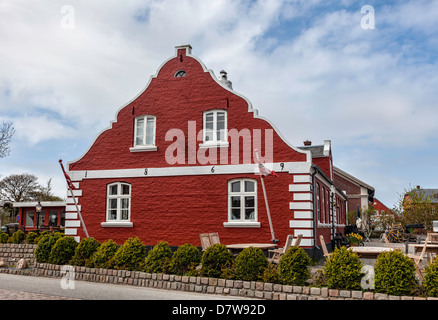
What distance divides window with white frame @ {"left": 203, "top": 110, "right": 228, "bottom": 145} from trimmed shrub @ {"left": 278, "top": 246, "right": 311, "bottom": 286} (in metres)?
6.71

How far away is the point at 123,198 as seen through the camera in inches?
634

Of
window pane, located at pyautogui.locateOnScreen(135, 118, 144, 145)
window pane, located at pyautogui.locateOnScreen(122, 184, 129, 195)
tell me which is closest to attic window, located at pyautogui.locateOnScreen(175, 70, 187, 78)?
window pane, located at pyautogui.locateOnScreen(135, 118, 144, 145)

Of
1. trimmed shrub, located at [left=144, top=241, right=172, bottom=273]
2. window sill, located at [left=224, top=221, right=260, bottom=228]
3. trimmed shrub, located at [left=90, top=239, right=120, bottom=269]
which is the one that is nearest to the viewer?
trimmed shrub, located at [left=144, top=241, right=172, bottom=273]

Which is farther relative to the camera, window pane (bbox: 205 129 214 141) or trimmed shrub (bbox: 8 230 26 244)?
trimmed shrub (bbox: 8 230 26 244)

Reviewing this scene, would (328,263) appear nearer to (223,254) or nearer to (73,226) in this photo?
(223,254)

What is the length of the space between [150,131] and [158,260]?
6953 mm

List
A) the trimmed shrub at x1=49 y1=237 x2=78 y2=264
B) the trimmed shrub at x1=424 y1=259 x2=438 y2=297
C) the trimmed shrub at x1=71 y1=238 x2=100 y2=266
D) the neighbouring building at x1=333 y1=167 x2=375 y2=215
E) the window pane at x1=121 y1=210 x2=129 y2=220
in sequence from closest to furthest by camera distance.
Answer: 1. the trimmed shrub at x1=424 y1=259 x2=438 y2=297
2. the trimmed shrub at x1=71 y1=238 x2=100 y2=266
3. the trimmed shrub at x1=49 y1=237 x2=78 y2=264
4. the window pane at x1=121 y1=210 x2=129 y2=220
5. the neighbouring building at x1=333 y1=167 x2=375 y2=215

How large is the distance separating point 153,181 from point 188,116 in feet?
9.30

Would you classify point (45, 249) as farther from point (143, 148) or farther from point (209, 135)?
point (209, 135)

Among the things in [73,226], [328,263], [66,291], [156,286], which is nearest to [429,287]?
[328,263]

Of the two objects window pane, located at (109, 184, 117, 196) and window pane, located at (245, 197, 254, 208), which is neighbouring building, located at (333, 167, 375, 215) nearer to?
window pane, located at (245, 197, 254, 208)

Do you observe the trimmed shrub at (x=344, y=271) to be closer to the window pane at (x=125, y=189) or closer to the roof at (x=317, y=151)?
the window pane at (x=125, y=189)

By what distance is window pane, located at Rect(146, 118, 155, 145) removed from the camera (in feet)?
53.1

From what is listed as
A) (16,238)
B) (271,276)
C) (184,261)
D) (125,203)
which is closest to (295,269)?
(271,276)
